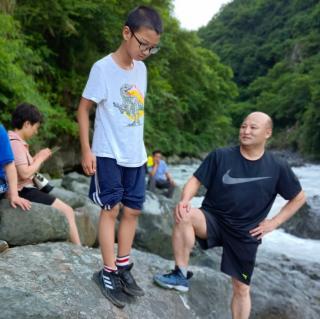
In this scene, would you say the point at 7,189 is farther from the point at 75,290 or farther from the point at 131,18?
the point at 131,18

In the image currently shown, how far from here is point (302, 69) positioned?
6019 cm

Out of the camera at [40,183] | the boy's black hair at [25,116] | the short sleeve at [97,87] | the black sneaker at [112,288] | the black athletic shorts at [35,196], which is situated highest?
the short sleeve at [97,87]

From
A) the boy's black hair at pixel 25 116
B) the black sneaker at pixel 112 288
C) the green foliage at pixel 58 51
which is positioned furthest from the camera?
the green foliage at pixel 58 51

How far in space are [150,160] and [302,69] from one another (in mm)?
53091

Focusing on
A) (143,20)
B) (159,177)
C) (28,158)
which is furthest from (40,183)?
(159,177)

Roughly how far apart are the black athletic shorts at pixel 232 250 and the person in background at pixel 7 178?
1.44 metres

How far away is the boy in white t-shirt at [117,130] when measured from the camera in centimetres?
286

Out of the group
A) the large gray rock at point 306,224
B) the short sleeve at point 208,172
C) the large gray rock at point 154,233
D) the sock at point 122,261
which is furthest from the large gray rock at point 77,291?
the large gray rock at point 306,224

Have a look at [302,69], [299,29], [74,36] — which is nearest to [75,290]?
[74,36]

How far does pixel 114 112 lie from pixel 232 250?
1.41 metres

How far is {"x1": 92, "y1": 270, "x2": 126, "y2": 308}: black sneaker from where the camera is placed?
3.02 metres

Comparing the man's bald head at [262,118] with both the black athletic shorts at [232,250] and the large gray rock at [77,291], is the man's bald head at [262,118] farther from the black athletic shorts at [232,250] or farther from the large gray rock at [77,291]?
the large gray rock at [77,291]

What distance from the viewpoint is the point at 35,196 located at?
3.95 metres

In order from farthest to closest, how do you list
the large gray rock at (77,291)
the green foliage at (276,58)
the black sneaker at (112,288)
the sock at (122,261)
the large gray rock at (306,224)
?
the green foliage at (276,58), the large gray rock at (306,224), the sock at (122,261), the black sneaker at (112,288), the large gray rock at (77,291)
